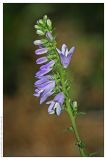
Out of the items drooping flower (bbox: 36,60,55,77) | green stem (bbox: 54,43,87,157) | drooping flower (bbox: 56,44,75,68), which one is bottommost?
green stem (bbox: 54,43,87,157)

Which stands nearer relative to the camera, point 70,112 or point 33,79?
point 70,112

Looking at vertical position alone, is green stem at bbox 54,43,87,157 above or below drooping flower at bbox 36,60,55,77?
below

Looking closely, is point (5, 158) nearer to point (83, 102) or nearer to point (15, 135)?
point (15, 135)

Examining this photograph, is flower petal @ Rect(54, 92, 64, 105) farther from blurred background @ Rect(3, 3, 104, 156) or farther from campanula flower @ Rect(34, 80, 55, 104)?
blurred background @ Rect(3, 3, 104, 156)

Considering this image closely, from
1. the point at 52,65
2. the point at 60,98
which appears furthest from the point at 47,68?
the point at 60,98

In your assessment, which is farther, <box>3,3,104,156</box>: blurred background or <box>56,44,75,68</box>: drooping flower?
<box>3,3,104,156</box>: blurred background

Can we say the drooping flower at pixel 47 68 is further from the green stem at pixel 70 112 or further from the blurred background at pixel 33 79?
the blurred background at pixel 33 79

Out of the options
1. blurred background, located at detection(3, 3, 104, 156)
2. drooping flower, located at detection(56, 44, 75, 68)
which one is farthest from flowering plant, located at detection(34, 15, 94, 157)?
blurred background, located at detection(3, 3, 104, 156)

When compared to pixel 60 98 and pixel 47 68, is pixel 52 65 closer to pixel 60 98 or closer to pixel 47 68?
pixel 47 68
